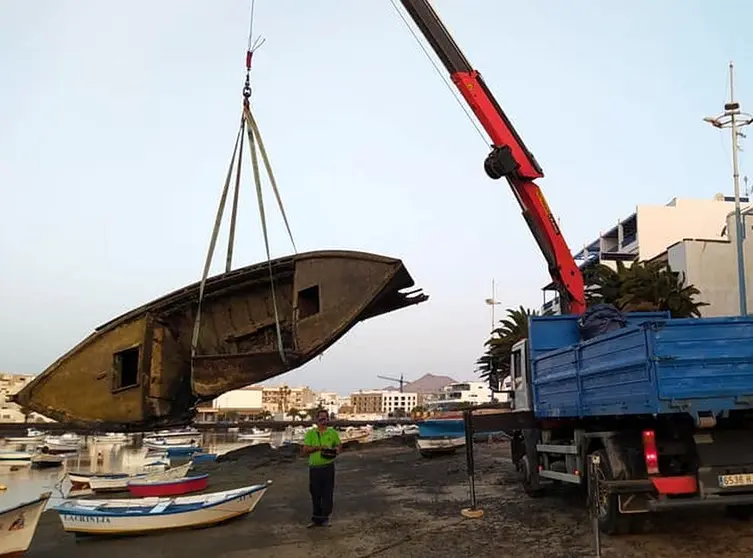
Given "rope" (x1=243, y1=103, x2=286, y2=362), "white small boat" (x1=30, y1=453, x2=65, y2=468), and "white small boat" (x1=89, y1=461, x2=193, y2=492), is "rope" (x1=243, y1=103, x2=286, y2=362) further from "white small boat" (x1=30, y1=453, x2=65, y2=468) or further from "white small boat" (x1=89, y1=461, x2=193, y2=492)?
"white small boat" (x1=30, y1=453, x2=65, y2=468)

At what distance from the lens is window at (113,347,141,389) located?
9.12m

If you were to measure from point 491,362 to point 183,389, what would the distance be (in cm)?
3349

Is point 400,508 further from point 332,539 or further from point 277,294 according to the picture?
point 277,294

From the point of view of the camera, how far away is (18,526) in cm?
875

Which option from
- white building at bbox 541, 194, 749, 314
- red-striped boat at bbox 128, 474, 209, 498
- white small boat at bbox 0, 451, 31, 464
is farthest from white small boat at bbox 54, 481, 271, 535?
white building at bbox 541, 194, 749, 314

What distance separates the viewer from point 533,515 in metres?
10.3

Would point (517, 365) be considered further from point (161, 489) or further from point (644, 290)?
point (644, 290)

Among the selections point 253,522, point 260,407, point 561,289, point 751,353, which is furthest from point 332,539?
point 260,407

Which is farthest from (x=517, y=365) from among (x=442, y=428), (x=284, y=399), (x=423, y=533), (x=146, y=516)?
(x=284, y=399)

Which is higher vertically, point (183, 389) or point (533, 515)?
point (183, 389)

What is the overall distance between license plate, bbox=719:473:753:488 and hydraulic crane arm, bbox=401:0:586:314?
7.96 m

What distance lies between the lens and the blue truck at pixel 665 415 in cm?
677

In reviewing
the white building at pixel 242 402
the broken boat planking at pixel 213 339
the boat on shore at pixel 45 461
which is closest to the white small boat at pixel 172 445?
the boat on shore at pixel 45 461

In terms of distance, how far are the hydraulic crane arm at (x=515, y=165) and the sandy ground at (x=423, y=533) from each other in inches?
188
